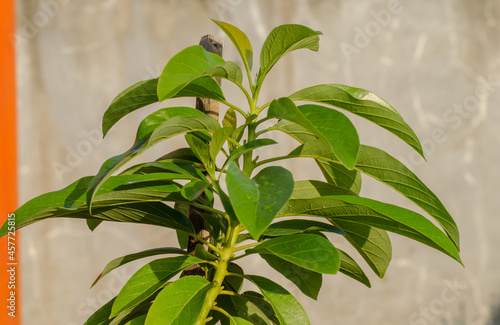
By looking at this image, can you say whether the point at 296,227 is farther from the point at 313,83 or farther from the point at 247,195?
the point at 313,83

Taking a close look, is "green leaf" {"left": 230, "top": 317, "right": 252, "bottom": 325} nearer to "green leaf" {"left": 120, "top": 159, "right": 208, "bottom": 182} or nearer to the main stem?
the main stem

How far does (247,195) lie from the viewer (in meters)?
0.49

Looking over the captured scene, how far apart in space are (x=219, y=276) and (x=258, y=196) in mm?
232

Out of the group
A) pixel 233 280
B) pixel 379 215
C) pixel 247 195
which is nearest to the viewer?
pixel 247 195

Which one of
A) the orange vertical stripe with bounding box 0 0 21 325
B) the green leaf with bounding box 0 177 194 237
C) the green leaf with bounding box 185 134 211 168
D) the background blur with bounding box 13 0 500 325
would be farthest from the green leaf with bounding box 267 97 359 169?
the orange vertical stripe with bounding box 0 0 21 325

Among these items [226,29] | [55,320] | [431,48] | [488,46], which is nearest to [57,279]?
[55,320]

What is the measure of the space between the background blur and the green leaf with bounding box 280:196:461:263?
1246 mm

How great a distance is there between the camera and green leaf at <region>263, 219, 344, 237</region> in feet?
2.20

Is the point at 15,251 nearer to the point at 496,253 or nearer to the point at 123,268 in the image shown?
the point at 123,268

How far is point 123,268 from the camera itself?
183cm

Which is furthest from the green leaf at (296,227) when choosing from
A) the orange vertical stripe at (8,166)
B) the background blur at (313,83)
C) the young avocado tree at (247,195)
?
the orange vertical stripe at (8,166)

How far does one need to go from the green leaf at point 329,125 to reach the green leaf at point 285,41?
10cm

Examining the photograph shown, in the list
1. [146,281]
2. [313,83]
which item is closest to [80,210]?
[146,281]

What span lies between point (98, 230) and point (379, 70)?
1.24 m
